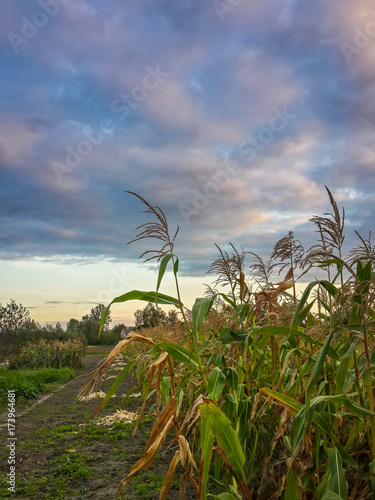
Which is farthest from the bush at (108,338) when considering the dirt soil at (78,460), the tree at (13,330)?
the dirt soil at (78,460)

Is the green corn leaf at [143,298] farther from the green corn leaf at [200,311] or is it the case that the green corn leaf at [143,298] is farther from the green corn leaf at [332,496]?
the green corn leaf at [332,496]

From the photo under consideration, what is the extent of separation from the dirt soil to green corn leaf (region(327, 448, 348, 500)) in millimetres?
1548

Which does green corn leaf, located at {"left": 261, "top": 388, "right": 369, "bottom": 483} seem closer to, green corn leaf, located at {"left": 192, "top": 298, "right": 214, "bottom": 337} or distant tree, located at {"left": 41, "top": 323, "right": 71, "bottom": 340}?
green corn leaf, located at {"left": 192, "top": 298, "right": 214, "bottom": 337}

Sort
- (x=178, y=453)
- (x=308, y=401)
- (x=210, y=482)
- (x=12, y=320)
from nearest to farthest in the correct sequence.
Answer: (x=308, y=401)
(x=178, y=453)
(x=210, y=482)
(x=12, y=320)

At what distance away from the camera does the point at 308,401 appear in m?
1.85

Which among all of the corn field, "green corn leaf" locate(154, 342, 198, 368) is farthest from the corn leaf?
the corn field

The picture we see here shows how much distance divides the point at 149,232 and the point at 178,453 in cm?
125

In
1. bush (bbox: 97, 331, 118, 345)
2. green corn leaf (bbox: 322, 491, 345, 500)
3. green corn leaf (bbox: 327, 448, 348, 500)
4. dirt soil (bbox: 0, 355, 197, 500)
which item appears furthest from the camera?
bush (bbox: 97, 331, 118, 345)

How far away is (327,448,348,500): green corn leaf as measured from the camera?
198cm

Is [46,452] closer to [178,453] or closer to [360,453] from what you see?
[178,453]

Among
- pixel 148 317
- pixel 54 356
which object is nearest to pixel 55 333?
pixel 148 317

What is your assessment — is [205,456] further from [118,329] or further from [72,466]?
[118,329]

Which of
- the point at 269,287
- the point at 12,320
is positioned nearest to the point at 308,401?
the point at 269,287

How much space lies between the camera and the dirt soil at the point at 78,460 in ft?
11.1
